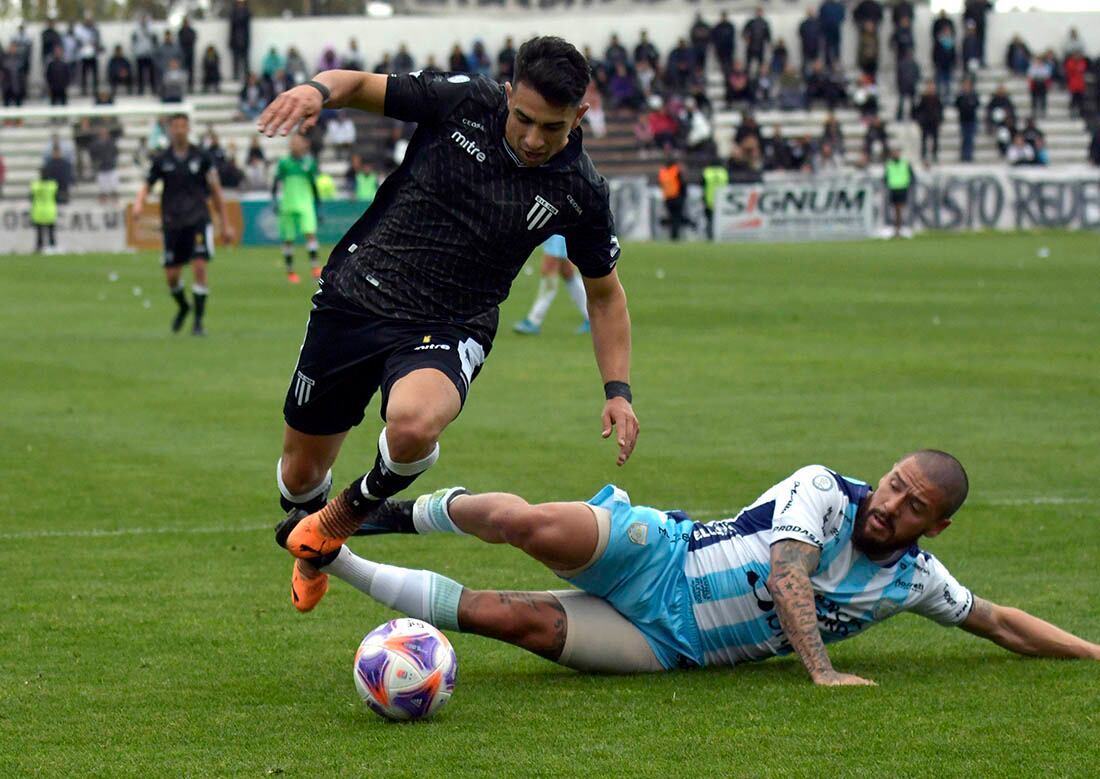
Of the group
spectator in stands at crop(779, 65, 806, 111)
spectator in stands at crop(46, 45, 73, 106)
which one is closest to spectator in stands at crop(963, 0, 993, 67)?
spectator in stands at crop(779, 65, 806, 111)

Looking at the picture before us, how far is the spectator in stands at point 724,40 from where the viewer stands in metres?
47.5

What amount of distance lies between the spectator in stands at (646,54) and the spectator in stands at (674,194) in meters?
7.84

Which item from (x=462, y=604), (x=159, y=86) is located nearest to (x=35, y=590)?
(x=462, y=604)

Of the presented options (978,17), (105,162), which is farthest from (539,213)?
(978,17)

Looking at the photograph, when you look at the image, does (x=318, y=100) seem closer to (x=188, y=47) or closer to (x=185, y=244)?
(x=185, y=244)

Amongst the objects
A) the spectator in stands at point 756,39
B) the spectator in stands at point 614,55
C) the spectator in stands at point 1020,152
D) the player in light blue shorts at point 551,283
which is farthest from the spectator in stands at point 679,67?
the player in light blue shorts at point 551,283

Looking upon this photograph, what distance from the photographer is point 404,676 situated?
5562mm

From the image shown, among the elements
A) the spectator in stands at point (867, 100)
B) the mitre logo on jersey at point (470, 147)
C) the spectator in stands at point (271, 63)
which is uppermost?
the spectator in stands at point (271, 63)

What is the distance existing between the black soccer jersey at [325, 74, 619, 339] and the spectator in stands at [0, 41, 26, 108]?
40.0m

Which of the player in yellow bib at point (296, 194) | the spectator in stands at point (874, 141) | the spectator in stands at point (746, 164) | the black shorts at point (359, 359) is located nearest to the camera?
the black shorts at point (359, 359)

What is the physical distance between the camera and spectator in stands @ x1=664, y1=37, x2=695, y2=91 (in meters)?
46.6

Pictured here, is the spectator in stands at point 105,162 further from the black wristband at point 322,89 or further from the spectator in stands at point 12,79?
the black wristband at point 322,89

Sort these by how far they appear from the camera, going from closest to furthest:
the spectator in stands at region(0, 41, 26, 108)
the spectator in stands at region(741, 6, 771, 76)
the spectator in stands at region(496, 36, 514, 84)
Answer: the spectator in stands at region(0, 41, 26, 108)
the spectator in stands at region(496, 36, 514, 84)
the spectator in stands at region(741, 6, 771, 76)

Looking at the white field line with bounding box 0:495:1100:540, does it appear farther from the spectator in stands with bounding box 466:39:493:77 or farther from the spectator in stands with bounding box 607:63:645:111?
the spectator in stands with bounding box 466:39:493:77
